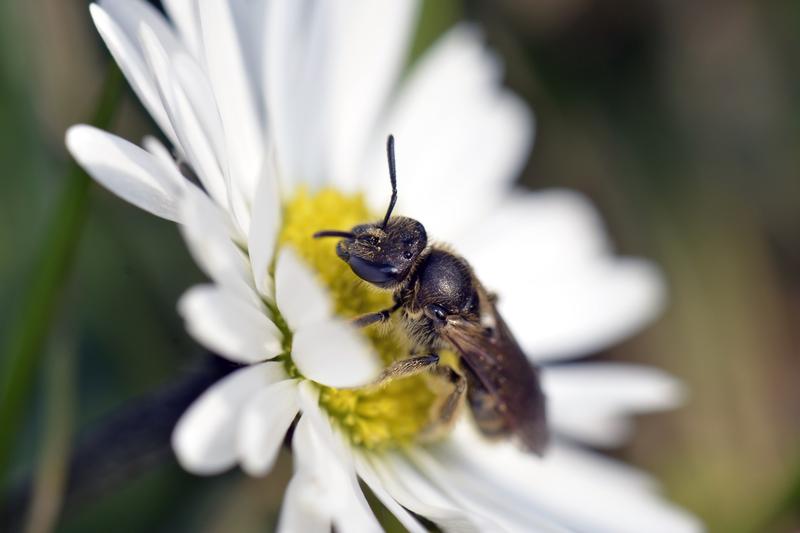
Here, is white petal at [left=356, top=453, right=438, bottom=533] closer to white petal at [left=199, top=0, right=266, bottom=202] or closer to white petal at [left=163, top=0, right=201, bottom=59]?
white petal at [left=199, top=0, right=266, bottom=202]

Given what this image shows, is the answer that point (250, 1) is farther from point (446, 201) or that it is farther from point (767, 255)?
Answer: point (767, 255)

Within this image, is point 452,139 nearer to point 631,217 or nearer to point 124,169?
point 631,217

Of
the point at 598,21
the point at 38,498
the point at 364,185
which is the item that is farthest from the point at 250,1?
the point at 598,21

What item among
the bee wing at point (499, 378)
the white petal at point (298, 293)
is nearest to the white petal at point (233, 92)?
the white petal at point (298, 293)

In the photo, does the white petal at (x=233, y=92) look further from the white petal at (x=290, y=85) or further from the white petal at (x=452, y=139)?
the white petal at (x=452, y=139)

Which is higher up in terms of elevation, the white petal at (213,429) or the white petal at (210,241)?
the white petal at (210,241)

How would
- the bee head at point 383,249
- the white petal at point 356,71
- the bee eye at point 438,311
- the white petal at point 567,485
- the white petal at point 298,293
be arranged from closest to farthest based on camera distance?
1. the white petal at point 298,293
2. the bee head at point 383,249
3. the bee eye at point 438,311
4. the white petal at point 567,485
5. the white petal at point 356,71

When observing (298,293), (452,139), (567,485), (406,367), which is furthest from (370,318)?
(452,139)

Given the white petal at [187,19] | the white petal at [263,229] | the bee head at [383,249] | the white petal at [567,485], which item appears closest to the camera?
the white petal at [263,229]
